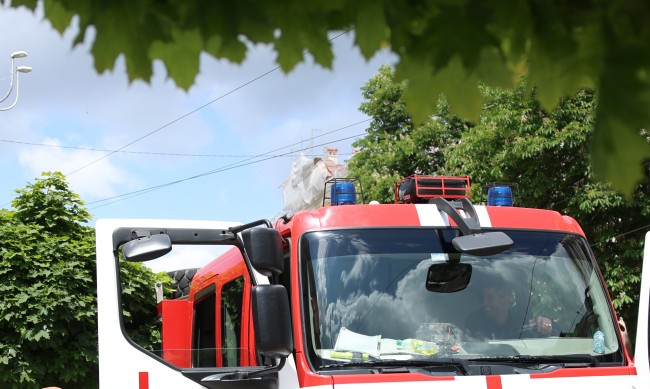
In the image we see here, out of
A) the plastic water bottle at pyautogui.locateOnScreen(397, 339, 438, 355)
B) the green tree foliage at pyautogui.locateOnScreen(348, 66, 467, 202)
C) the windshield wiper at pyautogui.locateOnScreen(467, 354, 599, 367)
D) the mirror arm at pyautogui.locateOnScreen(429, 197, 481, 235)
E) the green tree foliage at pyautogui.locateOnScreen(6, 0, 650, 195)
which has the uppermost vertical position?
the green tree foliage at pyautogui.locateOnScreen(348, 66, 467, 202)

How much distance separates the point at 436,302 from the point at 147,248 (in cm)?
152

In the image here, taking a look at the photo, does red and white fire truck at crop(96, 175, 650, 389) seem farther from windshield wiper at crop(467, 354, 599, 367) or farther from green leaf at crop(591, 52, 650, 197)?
green leaf at crop(591, 52, 650, 197)

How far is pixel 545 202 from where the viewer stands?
1429 centimetres

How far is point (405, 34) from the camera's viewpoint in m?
1.56

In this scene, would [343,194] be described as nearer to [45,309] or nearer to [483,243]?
[483,243]

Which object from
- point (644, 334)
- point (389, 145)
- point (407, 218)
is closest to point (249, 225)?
point (407, 218)

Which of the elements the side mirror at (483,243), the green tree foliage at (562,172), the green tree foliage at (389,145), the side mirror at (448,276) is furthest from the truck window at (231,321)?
the green tree foliage at (389,145)

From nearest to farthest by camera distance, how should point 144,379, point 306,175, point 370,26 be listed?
point 370,26
point 144,379
point 306,175

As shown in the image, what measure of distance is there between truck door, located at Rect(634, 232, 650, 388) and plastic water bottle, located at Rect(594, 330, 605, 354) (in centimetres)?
19

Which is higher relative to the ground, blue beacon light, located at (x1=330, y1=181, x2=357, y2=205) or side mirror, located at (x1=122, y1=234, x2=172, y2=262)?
blue beacon light, located at (x1=330, y1=181, x2=357, y2=205)

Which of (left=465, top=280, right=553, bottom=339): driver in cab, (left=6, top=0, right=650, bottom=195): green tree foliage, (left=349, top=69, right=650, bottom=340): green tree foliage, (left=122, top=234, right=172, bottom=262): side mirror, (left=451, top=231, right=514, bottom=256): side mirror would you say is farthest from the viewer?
(left=349, top=69, right=650, bottom=340): green tree foliage

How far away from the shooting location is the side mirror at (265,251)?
4262 mm

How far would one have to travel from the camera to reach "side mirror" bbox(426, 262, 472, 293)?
4.61m

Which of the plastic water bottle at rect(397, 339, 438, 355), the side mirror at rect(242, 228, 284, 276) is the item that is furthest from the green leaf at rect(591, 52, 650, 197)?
the plastic water bottle at rect(397, 339, 438, 355)
